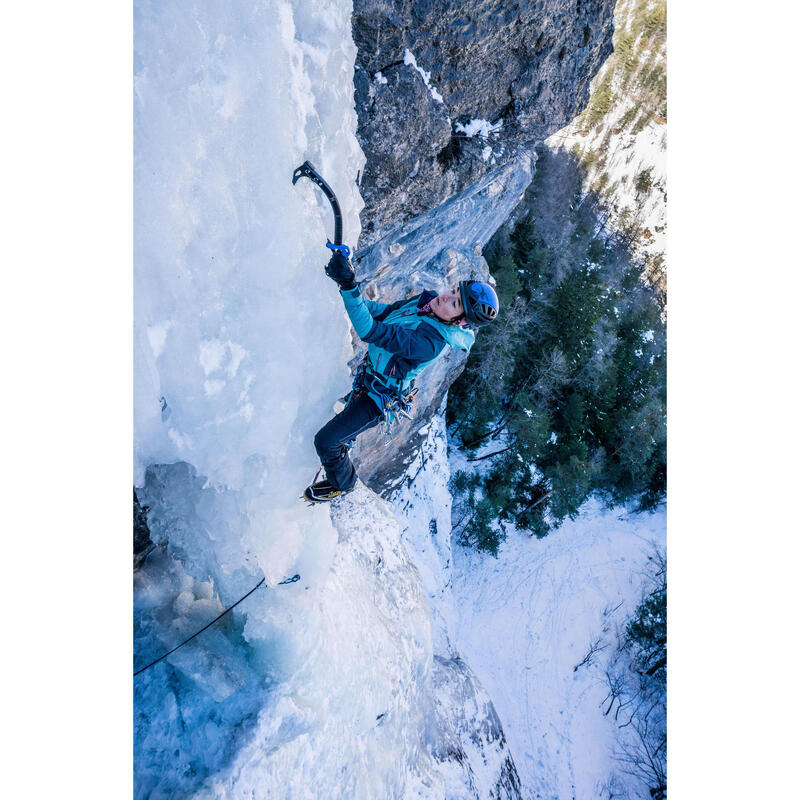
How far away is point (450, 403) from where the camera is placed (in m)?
12.5

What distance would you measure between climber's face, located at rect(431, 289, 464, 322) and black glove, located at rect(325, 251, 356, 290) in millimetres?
599

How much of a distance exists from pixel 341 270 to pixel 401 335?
0.54m

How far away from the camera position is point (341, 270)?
247 cm

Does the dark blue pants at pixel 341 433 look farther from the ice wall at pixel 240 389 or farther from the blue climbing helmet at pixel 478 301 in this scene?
the blue climbing helmet at pixel 478 301

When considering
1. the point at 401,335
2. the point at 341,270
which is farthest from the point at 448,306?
the point at 341,270

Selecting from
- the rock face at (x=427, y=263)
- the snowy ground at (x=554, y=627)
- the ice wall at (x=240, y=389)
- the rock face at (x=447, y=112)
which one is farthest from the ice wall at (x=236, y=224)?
the snowy ground at (x=554, y=627)

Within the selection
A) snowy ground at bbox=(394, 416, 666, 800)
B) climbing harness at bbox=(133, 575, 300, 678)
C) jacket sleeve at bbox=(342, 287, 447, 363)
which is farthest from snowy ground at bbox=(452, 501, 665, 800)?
jacket sleeve at bbox=(342, 287, 447, 363)

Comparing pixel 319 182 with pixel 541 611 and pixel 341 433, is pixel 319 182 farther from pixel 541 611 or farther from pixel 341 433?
pixel 541 611

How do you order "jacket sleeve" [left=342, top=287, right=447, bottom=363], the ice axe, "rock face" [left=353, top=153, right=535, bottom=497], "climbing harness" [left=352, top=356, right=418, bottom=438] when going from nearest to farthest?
1. "jacket sleeve" [left=342, top=287, right=447, bottom=363]
2. the ice axe
3. "climbing harness" [left=352, top=356, right=418, bottom=438]
4. "rock face" [left=353, top=153, right=535, bottom=497]

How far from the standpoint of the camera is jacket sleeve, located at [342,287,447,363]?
2.60 meters

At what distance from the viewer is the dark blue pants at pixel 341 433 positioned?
3.38m

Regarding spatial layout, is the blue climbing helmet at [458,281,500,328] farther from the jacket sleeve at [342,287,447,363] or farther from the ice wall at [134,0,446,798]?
the ice wall at [134,0,446,798]

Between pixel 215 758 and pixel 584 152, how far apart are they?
23809 millimetres

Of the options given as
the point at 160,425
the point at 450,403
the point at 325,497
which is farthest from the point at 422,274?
the point at 450,403
